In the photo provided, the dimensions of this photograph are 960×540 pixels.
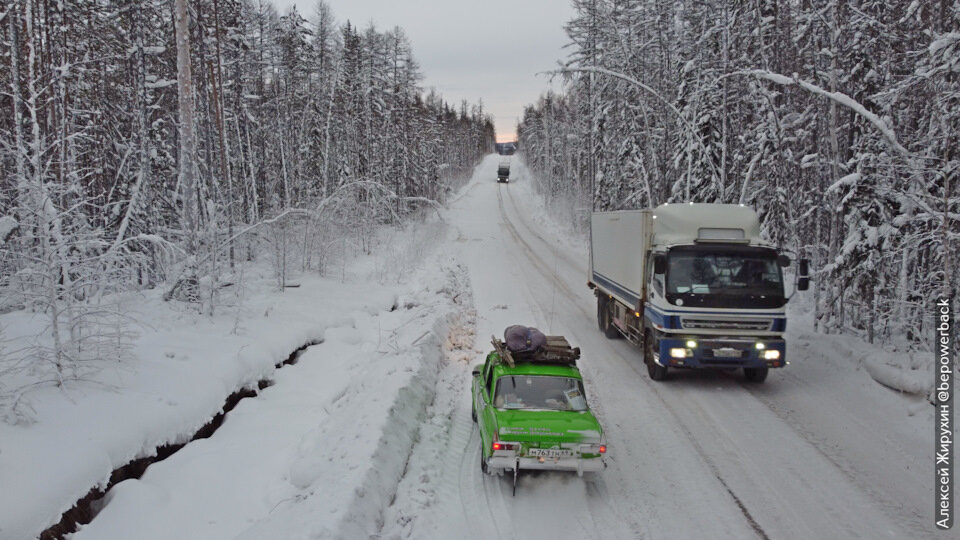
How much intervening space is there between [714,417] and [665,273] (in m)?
3.10

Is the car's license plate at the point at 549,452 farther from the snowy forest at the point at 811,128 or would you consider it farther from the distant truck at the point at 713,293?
the snowy forest at the point at 811,128

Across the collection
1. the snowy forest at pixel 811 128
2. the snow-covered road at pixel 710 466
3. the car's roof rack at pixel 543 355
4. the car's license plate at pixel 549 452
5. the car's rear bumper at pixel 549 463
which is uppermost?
the snowy forest at pixel 811 128

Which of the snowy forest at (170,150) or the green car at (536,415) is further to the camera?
the snowy forest at (170,150)

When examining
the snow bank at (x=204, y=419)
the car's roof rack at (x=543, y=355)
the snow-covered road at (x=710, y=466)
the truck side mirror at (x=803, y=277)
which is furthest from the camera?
the truck side mirror at (x=803, y=277)

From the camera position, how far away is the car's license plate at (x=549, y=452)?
7102 millimetres

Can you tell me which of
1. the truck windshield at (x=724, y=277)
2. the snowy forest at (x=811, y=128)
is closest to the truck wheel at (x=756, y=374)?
the truck windshield at (x=724, y=277)

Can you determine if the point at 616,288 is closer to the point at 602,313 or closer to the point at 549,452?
the point at 602,313

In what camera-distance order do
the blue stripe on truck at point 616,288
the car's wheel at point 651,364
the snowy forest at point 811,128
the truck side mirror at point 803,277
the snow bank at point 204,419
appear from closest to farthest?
the snow bank at point 204,419 < the truck side mirror at point 803,277 < the snowy forest at point 811,128 < the car's wheel at point 651,364 < the blue stripe on truck at point 616,288

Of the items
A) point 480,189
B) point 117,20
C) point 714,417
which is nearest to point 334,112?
point 117,20

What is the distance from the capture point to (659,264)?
39.5 ft

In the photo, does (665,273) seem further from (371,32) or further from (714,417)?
(371,32)

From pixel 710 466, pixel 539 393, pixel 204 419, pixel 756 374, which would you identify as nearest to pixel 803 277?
pixel 756 374

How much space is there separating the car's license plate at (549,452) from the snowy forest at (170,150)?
6.36m

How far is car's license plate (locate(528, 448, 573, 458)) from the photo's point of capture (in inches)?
280
